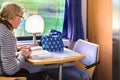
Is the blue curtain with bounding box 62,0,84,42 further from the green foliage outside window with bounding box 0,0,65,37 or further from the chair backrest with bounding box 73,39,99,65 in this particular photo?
the chair backrest with bounding box 73,39,99,65

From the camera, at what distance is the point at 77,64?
2533mm

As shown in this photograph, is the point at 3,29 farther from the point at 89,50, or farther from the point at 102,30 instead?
the point at 102,30

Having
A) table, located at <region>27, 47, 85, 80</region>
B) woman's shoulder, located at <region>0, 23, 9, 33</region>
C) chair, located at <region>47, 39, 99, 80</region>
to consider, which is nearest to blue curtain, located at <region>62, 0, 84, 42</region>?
chair, located at <region>47, 39, 99, 80</region>

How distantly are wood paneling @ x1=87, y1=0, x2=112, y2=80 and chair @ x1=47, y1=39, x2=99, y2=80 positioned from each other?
34cm

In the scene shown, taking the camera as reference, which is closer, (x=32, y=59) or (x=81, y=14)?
(x=32, y=59)

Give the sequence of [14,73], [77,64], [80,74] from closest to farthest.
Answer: [14,73] < [80,74] < [77,64]

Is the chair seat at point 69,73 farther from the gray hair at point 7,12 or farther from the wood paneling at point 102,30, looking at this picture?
the gray hair at point 7,12

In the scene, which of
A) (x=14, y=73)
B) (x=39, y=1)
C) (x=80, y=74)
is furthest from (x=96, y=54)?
(x=39, y=1)

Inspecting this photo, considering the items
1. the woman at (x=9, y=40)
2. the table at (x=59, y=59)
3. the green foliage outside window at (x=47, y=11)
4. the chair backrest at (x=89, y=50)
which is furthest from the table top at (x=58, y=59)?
the green foliage outside window at (x=47, y=11)

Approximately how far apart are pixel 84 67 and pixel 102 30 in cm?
60

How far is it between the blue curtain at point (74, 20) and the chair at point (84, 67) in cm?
34

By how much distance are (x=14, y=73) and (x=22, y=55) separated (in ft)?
0.66

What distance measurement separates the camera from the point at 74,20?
2828mm

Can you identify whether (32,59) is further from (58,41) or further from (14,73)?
(58,41)
